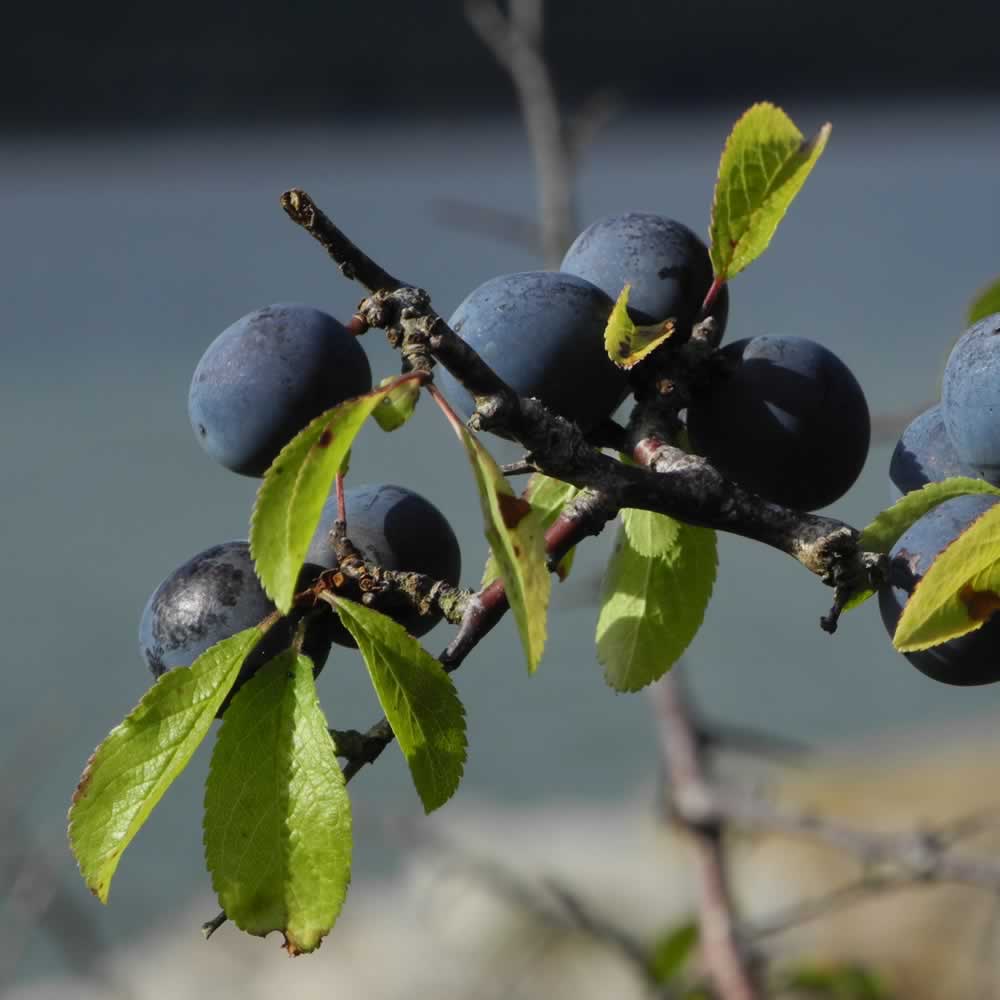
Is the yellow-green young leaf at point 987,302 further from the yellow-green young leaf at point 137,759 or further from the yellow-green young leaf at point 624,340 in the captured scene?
the yellow-green young leaf at point 137,759

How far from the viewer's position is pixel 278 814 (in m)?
0.57

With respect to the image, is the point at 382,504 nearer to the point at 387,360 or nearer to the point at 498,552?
the point at 498,552

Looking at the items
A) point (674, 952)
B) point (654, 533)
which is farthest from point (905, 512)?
point (674, 952)

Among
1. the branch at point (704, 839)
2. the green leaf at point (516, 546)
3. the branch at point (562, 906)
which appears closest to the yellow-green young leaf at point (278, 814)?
the green leaf at point (516, 546)

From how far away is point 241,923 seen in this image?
1.88 ft

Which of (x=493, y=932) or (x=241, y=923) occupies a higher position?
(x=241, y=923)

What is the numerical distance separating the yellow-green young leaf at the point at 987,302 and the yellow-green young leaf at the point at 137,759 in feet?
1.38

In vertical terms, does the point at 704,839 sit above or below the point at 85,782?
below

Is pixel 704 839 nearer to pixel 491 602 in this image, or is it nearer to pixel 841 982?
pixel 841 982

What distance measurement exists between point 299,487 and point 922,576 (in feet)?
0.78

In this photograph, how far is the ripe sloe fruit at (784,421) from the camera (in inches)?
24.1

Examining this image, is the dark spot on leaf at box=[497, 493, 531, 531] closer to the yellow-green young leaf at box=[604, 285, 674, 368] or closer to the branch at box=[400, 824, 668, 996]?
the yellow-green young leaf at box=[604, 285, 674, 368]

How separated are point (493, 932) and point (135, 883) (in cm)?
98

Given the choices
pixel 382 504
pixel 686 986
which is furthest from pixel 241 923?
pixel 686 986
